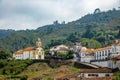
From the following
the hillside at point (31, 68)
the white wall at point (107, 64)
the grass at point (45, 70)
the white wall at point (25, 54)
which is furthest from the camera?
the white wall at point (25, 54)

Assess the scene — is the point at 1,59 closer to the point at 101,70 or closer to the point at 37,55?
the point at 37,55

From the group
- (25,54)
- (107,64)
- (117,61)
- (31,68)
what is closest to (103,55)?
(107,64)

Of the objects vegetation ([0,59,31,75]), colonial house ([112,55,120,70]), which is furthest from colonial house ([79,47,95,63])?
colonial house ([112,55,120,70])

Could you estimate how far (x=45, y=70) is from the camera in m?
78.9

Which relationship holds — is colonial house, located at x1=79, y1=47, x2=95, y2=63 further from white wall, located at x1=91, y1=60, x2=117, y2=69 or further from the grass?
the grass

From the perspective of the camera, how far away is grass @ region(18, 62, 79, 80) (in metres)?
70.7

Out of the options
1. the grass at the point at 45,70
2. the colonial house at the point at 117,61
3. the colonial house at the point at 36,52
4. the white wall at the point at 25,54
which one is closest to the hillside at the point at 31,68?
the grass at the point at 45,70

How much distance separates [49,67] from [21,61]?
994 centimetres

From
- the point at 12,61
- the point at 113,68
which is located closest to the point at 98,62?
the point at 113,68

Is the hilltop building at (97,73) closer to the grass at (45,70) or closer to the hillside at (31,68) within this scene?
the grass at (45,70)

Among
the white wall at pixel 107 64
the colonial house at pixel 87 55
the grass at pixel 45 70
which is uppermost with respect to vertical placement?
the colonial house at pixel 87 55

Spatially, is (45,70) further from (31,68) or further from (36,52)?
(36,52)

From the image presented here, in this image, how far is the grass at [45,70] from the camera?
70.7 metres

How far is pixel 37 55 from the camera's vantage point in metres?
98.1
